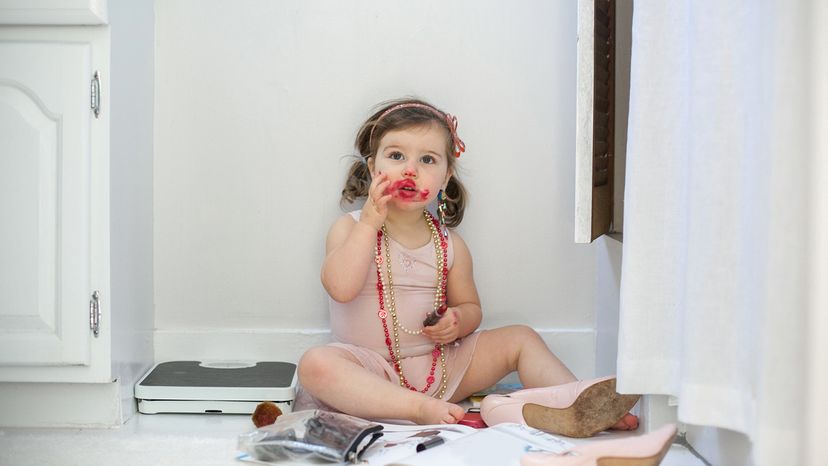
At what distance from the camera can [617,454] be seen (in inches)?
39.0

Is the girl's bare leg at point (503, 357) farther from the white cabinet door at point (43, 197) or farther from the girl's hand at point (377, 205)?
the white cabinet door at point (43, 197)

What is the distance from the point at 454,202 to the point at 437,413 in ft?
1.66

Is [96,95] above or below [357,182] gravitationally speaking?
above

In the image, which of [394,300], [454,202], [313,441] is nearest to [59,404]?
[313,441]

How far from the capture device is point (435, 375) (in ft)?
5.09

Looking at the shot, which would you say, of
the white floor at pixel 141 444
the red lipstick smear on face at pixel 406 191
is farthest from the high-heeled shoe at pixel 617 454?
the red lipstick smear on face at pixel 406 191

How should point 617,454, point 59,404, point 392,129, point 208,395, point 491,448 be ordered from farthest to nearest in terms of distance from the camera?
point 392,129 → point 208,395 → point 59,404 → point 491,448 → point 617,454

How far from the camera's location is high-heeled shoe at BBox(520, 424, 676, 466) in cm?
98

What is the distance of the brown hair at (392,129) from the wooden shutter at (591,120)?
→ 31cm

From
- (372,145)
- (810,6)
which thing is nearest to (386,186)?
(372,145)

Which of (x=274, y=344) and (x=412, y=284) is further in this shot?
(x=274, y=344)

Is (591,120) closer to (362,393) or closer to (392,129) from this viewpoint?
(392,129)

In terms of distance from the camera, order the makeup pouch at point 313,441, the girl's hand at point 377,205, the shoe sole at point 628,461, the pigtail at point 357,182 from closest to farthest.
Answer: the shoe sole at point 628,461 < the makeup pouch at point 313,441 < the girl's hand at point 377,205 < the pigtail at point 357,182

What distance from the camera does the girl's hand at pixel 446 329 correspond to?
153cm
